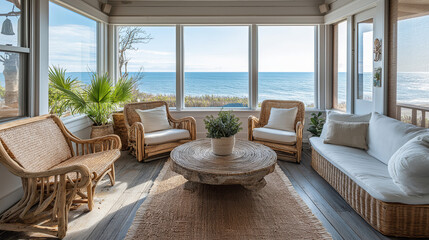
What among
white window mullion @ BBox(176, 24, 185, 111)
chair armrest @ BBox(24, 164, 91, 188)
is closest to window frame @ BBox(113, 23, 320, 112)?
white window mullion @ BBox(176, 24, 185, 111)

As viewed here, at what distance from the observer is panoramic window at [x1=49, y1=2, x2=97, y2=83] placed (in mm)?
3520

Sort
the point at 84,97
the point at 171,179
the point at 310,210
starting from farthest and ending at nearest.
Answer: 1. the point at 84,97
2. the point at 171,179
3. the point at 310,210

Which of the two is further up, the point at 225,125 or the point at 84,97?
the point at 84,97

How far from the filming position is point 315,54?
5.14 metres

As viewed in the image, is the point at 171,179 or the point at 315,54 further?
the point at 315,54

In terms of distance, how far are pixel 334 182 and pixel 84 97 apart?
143 inches

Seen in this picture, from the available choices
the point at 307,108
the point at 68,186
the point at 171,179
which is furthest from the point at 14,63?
the point at 307,108

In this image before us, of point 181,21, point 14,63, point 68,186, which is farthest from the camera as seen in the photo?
point 181,21

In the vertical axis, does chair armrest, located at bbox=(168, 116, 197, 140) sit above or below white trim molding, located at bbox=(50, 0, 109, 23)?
below

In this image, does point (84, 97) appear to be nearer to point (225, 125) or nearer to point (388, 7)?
point (225, 125)

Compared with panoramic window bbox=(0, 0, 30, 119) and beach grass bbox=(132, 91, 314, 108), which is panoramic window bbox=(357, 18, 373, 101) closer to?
beach grass bbox=(132, 91, 314, 108)

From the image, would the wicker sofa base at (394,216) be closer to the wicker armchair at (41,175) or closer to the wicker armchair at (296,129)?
the wicker armchair at (296,129)

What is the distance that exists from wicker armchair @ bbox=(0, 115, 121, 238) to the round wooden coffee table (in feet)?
2.56

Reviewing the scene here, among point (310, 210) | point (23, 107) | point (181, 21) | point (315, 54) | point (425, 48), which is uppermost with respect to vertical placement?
point (181, 21)
